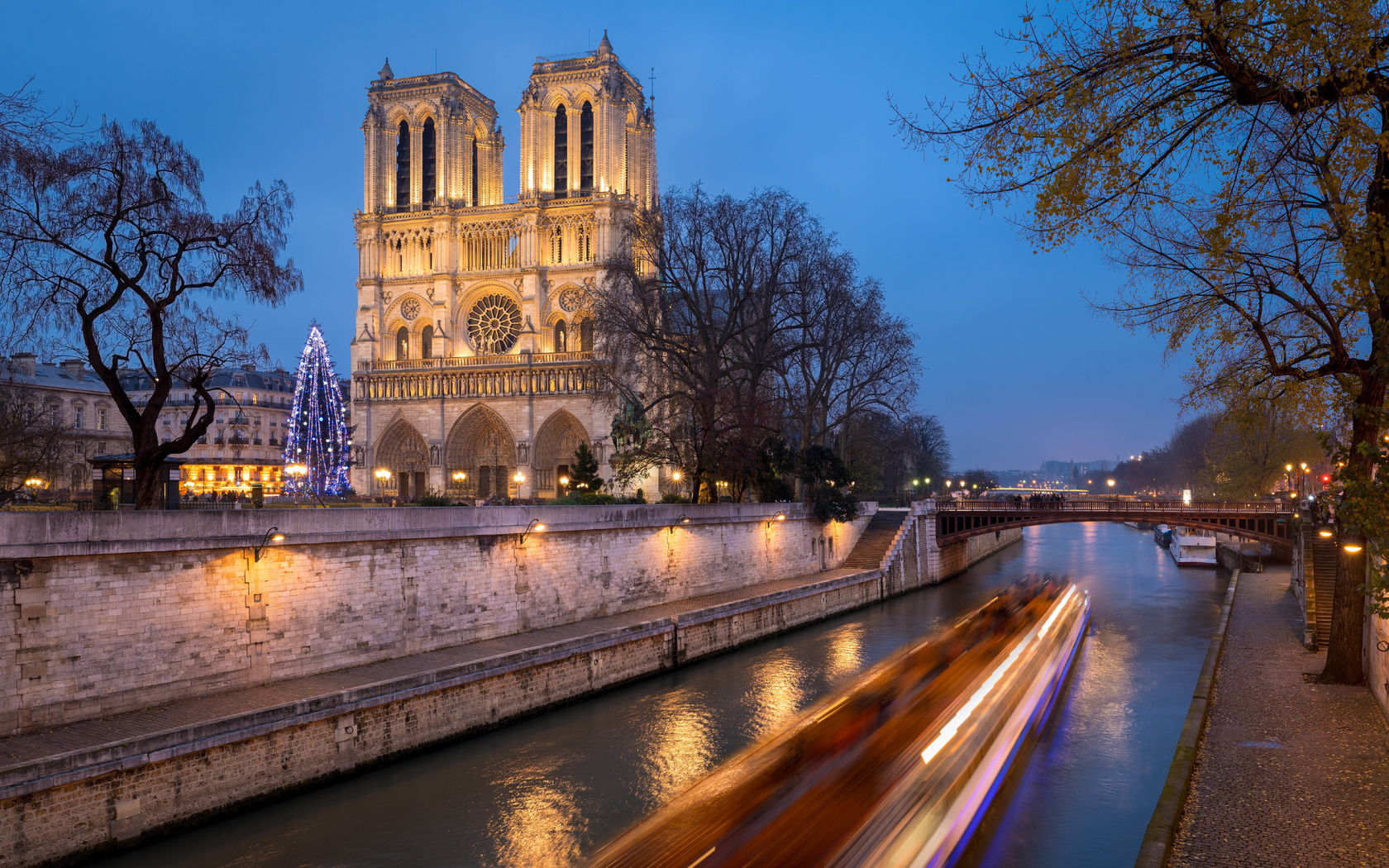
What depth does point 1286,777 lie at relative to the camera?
1113 cm

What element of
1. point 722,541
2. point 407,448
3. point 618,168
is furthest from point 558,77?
point 722,541

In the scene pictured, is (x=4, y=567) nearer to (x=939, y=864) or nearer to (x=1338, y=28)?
(x=939, y=864)

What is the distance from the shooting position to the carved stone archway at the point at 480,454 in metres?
56.7

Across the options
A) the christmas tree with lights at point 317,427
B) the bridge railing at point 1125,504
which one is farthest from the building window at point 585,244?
the bridge railing at point 1125,504

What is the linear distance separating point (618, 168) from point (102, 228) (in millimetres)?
43257

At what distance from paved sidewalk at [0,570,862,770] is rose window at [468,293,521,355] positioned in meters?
38.0

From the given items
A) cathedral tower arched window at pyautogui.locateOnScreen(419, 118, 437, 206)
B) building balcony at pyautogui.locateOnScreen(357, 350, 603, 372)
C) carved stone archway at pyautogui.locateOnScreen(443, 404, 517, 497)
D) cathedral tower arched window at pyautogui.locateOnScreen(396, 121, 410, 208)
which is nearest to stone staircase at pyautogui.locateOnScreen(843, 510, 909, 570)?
building balcony at pyautogui.locateOnScreen(357, 350, 603, 372)

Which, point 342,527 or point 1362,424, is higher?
point 1362,424

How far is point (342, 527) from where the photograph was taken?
1689 centimetres

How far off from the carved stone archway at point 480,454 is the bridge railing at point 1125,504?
2627 cm

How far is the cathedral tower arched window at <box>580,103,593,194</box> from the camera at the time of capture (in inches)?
2303

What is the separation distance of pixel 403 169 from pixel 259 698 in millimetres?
52611

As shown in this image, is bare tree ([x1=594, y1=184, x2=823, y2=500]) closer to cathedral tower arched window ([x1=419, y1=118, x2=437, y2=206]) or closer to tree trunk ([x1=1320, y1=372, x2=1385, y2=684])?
tree trunk ([x1=1320, y1=372, x2=1385, y2=684])

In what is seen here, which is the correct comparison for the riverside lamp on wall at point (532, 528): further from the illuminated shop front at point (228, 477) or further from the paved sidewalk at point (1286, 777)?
the illuminated shop front at point (228, 477)
